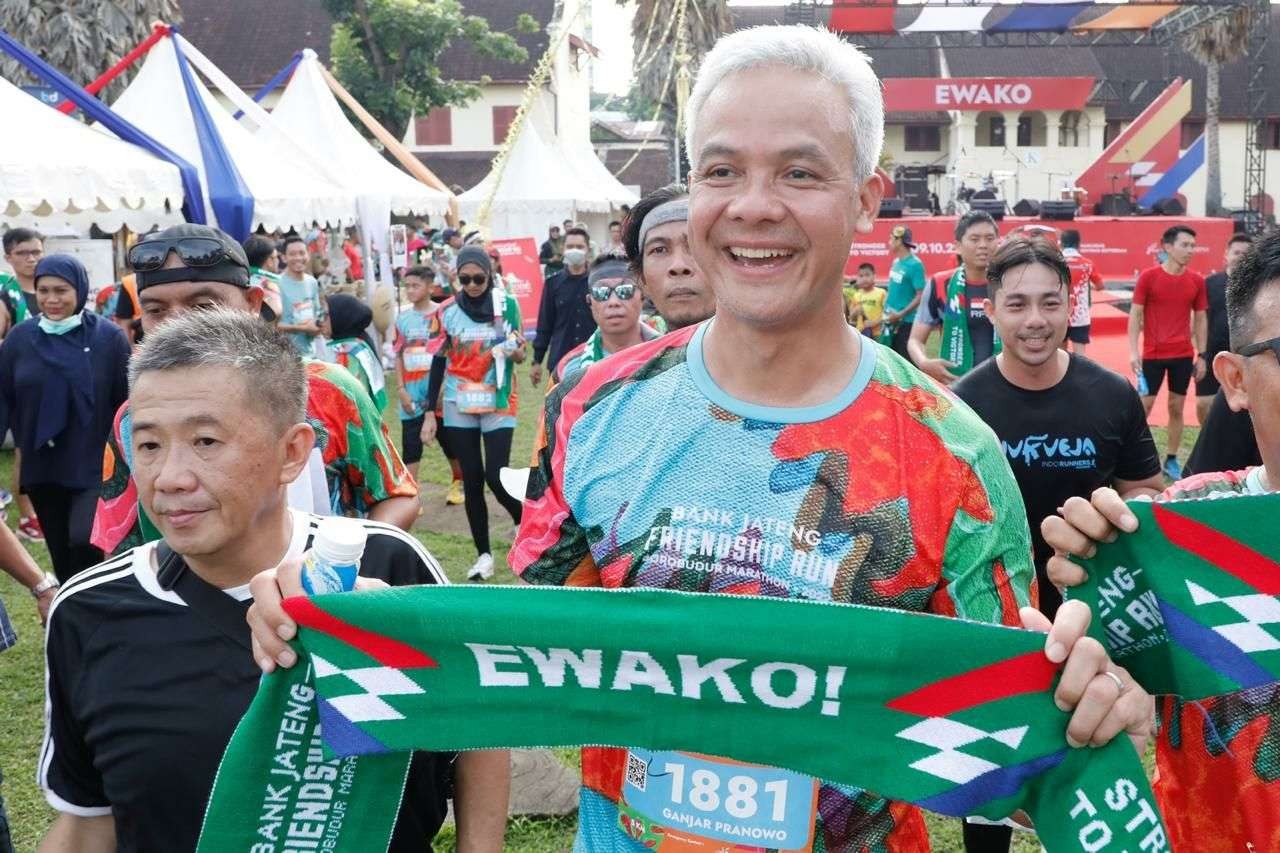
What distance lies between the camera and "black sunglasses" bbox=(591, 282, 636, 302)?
645 cm

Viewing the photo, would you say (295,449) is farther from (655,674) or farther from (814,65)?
(814,65)

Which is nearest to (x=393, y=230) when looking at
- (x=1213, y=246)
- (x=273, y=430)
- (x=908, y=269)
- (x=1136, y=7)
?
(x=908, y=269)

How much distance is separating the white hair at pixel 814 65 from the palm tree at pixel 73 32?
21386mm

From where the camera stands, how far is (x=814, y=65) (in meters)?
2.08

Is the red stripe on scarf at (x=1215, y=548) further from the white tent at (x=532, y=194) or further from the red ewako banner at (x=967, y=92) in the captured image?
the red ewako banner at (x=967, y=92)

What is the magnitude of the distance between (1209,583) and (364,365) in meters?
5.62

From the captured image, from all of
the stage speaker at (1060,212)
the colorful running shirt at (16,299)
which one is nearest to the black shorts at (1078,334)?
the colorful running shirt at (16,299)

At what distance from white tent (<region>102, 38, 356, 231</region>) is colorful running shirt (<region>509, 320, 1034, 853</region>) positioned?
481 inches

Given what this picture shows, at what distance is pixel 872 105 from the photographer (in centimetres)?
214

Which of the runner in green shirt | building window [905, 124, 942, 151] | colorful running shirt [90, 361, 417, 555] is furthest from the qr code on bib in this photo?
building window [905, 124, 942, 151]

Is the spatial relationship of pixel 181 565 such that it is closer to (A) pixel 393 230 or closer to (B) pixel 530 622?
(B) pixel 530 622

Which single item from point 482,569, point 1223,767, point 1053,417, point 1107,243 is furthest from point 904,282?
point 1107,243

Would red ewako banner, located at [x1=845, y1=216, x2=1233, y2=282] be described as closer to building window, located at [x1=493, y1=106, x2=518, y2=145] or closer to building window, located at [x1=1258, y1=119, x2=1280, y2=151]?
building window, located at [x1=493, y1=106, x2=518, y2=145]

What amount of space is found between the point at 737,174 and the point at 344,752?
45.4 inches
